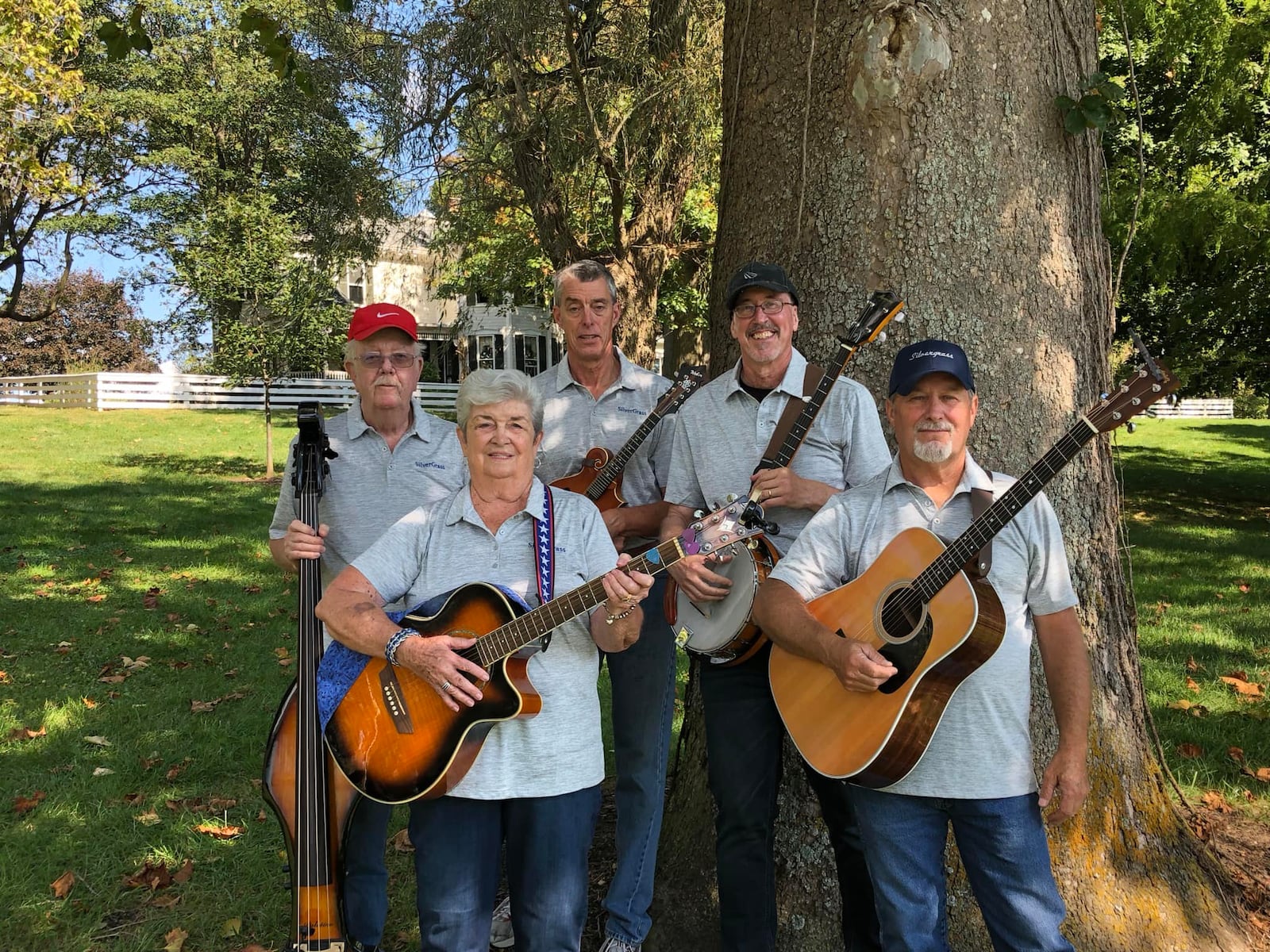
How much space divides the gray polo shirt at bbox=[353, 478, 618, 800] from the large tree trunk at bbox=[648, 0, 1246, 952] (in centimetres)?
104

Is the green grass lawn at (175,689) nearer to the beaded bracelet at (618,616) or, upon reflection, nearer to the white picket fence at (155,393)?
the beaded bracelet at (618,616)

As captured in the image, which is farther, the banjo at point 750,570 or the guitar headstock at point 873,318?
the guitar headstock at point 873,318

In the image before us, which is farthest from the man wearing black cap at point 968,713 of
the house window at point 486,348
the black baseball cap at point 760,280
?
the house window at point 486,348

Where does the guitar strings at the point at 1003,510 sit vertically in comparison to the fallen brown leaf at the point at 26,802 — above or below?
above

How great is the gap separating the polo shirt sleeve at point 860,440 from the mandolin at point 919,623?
540mm

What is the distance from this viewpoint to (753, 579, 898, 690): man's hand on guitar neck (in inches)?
101

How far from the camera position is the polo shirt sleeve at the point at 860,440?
125 inches

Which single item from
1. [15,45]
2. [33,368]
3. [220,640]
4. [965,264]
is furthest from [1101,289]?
[33,368]

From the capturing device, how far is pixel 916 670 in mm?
2543

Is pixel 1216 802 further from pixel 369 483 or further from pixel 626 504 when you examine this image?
pixel 369 483

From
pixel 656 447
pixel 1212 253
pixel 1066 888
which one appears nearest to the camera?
pixel 1066 888

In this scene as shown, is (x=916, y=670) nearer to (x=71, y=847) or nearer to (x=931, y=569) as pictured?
(x=931, y=569)

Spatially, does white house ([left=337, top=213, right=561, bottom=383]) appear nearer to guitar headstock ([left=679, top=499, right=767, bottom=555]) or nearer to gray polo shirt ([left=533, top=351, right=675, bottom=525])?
gray polo shirt ([left=533, top=351, right=675, bottom=525])

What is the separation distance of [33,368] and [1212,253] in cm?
3967
